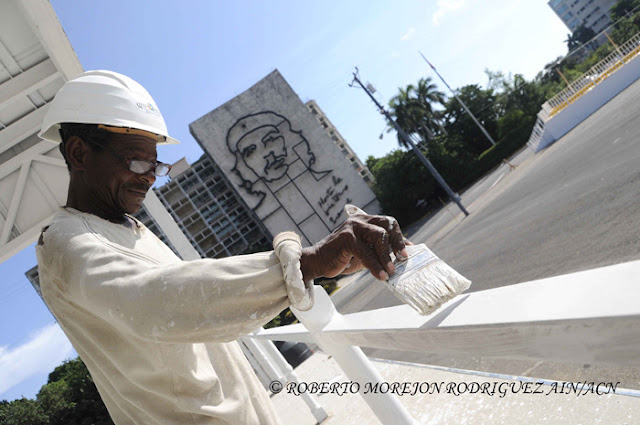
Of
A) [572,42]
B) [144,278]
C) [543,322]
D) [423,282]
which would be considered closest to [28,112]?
[144,278]

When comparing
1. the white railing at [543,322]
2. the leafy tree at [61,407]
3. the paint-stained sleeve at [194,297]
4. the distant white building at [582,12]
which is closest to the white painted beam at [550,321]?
the white railing at [543,322]

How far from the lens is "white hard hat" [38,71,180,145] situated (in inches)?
52.9

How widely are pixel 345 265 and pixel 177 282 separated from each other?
0.36m

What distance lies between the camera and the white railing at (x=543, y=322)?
523 mm

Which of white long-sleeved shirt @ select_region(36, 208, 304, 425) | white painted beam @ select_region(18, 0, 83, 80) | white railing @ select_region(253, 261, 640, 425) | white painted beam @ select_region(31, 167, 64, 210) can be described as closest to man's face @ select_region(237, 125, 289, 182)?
white painted beam @ select_region(31, 167, 64, 210)

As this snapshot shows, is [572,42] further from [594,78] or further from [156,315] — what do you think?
[156,315]

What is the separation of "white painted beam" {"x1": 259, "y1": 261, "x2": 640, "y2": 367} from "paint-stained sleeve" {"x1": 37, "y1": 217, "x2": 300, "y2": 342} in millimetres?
323

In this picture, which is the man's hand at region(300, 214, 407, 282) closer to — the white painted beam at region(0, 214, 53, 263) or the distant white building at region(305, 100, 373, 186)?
the white painted beam at region(0, 214, 53, 263)

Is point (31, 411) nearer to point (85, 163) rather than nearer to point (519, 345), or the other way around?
point (85, 163)

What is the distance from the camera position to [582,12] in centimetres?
12144

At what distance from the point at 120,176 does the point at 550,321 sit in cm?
123

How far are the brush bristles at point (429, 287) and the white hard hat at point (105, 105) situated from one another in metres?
0.93

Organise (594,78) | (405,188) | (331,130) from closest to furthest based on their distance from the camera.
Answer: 1. (594,78)
2. (405,188)
3. (331,130)

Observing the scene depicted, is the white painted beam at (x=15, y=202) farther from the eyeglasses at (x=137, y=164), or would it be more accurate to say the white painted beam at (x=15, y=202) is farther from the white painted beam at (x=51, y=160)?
the eyeglasses at (x=137, y=164)
